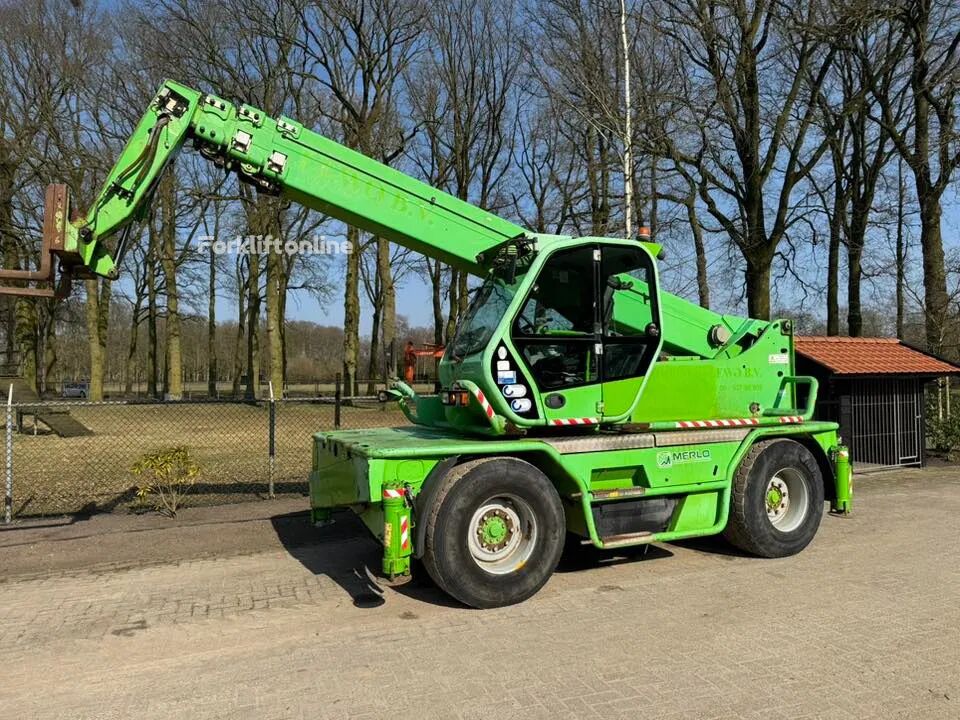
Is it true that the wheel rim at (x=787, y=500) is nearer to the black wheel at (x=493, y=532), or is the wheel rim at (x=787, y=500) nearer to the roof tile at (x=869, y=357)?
the black wheel at (x=493, y=532)

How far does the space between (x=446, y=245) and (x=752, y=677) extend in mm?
4361

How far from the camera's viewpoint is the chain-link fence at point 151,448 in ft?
31.2

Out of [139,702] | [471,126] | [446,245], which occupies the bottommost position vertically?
[139,702]

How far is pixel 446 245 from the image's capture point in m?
6.73

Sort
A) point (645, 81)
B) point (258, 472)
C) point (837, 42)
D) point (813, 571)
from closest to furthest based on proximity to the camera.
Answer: point (813, 571), point (258, 472), point (837, 42), point (645, 81)

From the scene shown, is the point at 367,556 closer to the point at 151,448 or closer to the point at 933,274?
the point at 151,448

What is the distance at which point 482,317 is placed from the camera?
251 inches

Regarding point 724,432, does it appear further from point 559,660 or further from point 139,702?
point 139,702

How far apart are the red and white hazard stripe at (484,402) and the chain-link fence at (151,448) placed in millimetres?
3350

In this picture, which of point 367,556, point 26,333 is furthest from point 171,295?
point 367,556

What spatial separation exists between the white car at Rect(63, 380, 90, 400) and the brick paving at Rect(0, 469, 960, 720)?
4717cm

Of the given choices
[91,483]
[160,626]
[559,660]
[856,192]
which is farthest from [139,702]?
[856,192]

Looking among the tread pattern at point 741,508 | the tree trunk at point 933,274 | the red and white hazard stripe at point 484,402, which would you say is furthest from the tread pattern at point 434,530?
the tree trunk at point 933,274

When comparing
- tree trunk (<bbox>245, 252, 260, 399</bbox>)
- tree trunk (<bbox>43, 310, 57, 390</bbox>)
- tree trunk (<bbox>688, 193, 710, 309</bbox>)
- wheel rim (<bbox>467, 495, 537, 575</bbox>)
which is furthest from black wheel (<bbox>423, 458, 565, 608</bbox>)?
tree trunk (<bbox>43, 310, 57, 390</bbox>)
